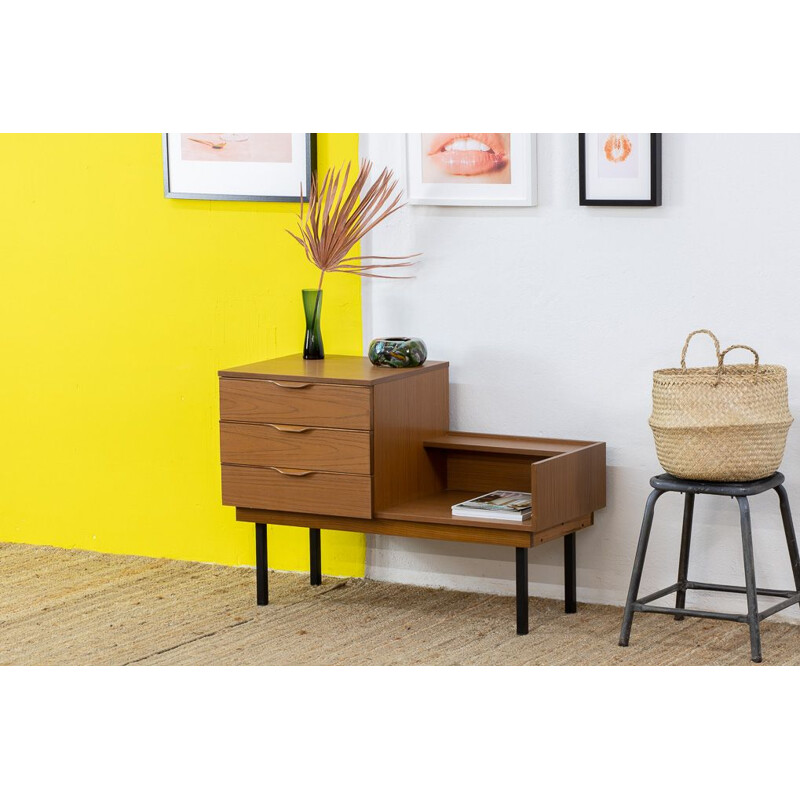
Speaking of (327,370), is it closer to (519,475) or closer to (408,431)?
(408,431)

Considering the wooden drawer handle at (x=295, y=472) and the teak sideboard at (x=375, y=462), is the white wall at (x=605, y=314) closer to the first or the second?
the teak sideboard at (x=375, y=462)

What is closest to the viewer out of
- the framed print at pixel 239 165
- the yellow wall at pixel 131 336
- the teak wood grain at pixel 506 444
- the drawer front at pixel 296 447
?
the drawer front at pixel 296 447

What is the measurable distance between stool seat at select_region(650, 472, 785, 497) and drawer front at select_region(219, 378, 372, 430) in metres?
0.86

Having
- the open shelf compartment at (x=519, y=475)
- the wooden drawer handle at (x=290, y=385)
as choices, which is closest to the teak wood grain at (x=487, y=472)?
the open shelf compartment at (x=519, y=475)

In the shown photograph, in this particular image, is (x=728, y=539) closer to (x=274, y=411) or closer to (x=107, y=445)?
(x=274, y=411)

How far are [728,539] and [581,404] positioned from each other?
60 centimetres

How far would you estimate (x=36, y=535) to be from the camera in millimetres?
5449

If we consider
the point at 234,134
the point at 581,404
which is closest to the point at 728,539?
the point at 581,404

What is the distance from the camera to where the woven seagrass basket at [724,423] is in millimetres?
3938

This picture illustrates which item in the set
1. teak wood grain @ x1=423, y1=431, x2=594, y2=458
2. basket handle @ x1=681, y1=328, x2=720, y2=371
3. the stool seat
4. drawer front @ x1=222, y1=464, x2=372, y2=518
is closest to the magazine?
teak wood grain @ x1=423, y1=431, x2=594, y2=458

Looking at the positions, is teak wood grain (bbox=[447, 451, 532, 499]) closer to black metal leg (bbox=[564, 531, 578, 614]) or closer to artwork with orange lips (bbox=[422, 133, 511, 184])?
black metal leg (bbox=[564, 531, 578, 614])

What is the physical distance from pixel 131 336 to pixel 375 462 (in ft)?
4.32

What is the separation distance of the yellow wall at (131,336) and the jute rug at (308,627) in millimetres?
288

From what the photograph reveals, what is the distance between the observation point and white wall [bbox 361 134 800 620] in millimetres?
4160
